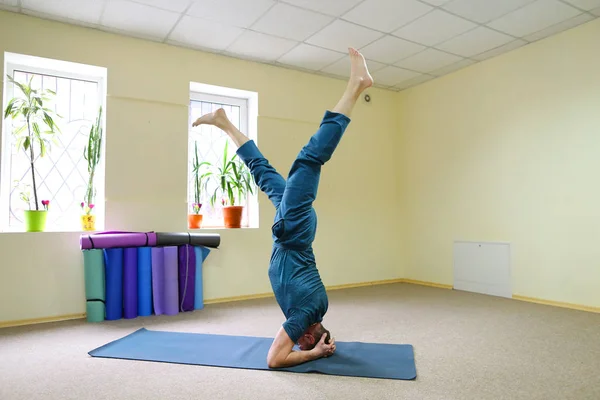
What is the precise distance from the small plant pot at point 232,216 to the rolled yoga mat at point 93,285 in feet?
4.44

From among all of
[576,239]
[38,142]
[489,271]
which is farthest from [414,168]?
[38,142]

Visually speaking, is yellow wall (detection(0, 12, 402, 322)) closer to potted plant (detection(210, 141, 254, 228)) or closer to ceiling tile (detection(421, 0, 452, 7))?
potted plant (detection(210, 141, 254, 228))

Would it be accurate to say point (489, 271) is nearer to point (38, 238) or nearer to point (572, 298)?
point (572, 298)

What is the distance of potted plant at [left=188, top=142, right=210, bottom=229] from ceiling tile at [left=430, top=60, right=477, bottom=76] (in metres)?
2.93

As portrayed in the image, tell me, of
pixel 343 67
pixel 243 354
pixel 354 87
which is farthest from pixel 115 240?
pixel 343 67

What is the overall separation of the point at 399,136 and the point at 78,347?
4495mm

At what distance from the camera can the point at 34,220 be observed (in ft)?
11.4

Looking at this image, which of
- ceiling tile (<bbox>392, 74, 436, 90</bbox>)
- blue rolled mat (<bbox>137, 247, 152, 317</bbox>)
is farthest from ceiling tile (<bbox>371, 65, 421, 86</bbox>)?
blue rolled mat (<bbox>137, 247, 152, 317</bbox>)

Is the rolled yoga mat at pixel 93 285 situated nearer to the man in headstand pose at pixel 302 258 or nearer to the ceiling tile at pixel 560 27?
the man in headstand pose at pixel 302 258

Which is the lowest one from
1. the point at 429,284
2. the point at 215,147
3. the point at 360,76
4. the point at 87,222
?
the point at 429,284

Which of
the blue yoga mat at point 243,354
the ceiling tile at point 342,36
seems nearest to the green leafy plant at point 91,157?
the blue yoga mat at point 243,354

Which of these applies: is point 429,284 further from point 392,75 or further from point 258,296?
point 392,75

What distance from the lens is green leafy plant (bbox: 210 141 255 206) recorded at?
14.5 ft

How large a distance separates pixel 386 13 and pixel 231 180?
86.4 inches
